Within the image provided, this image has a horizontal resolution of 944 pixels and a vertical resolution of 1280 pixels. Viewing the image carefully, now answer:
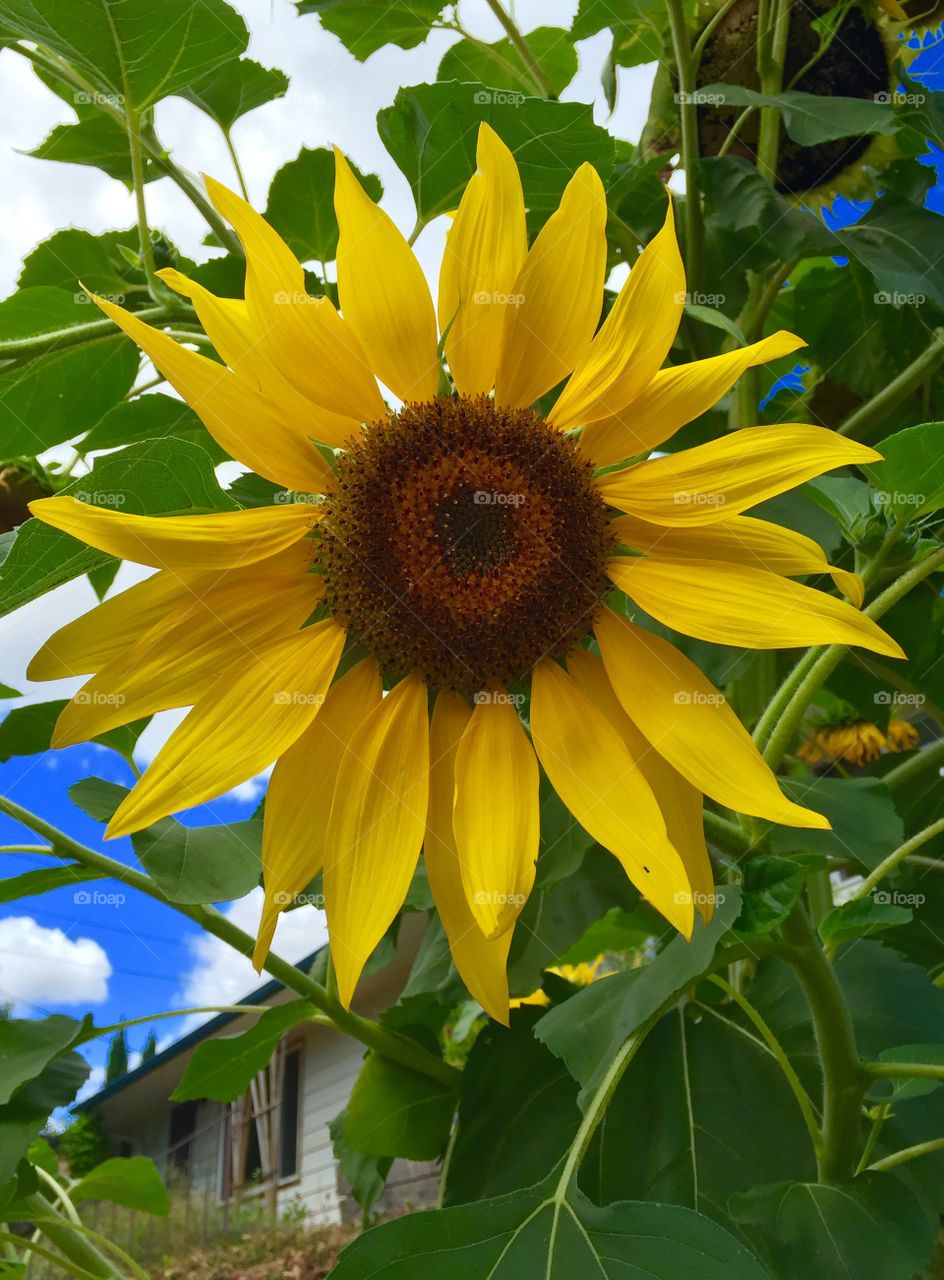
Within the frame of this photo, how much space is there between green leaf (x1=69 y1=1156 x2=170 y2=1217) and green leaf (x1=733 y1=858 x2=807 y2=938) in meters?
0.73

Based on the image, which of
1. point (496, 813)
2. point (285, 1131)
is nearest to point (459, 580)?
point (496, 813)

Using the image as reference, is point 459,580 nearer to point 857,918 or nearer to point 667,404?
point 667,404

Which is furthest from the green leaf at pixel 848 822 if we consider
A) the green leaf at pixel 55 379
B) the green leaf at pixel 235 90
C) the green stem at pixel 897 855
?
the green leaf at pixel 235 90

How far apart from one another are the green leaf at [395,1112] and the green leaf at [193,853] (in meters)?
0.24

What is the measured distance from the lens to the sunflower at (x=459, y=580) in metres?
0.45

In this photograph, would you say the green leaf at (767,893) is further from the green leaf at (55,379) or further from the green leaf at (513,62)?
the green leaf at (513,62)

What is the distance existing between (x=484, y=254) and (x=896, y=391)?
0.43 meters

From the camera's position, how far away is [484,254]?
472mm

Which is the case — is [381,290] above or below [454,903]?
above

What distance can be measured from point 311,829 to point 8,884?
252mm

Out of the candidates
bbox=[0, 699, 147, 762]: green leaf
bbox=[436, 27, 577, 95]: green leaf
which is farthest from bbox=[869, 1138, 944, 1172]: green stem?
bbox=[436, 27, 577, 95]: green leaf

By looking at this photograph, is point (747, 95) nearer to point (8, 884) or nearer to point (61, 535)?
point (61, 535)

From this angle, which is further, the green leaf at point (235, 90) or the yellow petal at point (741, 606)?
the green leaf at point (235, 90)

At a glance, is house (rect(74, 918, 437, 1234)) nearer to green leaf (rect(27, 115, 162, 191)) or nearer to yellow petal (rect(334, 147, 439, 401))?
green leaf (rect(27, 115, 162, 191))
